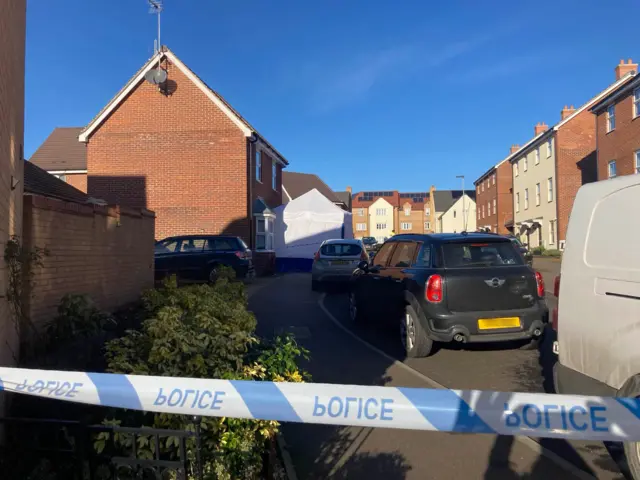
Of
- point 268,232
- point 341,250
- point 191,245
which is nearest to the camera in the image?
point 341,250

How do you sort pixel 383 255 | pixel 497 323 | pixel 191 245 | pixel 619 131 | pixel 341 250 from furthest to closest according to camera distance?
1. pixel 619 131
2. pixel 191 245
3. pixel 341 250
4. pixel 383 255
5. pixel 497 323

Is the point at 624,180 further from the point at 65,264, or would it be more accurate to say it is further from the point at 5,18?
the point at 65,264

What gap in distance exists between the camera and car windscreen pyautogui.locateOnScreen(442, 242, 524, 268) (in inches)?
233

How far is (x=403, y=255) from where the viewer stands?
6.94m

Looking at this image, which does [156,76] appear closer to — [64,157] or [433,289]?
[64,157]

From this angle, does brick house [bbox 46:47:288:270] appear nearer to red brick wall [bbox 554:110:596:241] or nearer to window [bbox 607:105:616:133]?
window [bbox 607:105:616:133]

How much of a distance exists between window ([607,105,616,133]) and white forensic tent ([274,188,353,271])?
15.5 m

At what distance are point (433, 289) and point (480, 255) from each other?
83 centimetres

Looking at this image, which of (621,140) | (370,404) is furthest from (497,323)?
(621,140)

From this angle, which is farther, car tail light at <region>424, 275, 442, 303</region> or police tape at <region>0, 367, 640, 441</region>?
car tail light at <region>424, 275, 442, 303</region>

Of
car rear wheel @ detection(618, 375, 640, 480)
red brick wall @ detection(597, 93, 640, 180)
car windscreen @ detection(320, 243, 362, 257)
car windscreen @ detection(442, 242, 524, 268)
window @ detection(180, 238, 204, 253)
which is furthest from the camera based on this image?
red brick wall @ detection(597, 93, 640, 180)

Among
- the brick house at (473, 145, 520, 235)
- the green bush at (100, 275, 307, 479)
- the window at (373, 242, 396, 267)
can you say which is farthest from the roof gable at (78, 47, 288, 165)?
the brick house at (473, 145, 520, 235)

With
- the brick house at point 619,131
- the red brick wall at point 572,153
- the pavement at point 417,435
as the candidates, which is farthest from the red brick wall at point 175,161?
the red brick wall at point 572,153

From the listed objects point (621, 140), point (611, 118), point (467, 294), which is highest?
point (611, 118)
